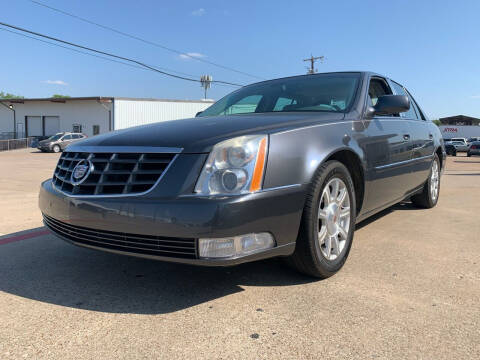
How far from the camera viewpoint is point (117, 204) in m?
2.23

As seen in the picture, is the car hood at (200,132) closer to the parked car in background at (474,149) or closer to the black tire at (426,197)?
the black tire at (426,197)

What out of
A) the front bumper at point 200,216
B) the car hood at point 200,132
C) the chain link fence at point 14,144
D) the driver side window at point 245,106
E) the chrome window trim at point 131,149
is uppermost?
the driver side window at point 245,106

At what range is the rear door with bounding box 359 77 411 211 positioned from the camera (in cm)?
325

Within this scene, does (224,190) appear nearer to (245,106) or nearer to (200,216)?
(200,216)

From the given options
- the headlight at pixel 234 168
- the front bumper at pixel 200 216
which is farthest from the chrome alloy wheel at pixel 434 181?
the headlight at pixel 234 168

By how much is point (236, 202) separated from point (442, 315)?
4.19 ft

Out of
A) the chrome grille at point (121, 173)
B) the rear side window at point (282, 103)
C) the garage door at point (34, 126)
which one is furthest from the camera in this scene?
the garage door at point (34, 126)

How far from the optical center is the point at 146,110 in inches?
1383

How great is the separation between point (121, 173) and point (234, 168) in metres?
0.65

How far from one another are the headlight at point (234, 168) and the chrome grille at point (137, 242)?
30cm

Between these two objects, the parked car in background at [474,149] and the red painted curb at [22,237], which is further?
the parked car in background at [474,149]

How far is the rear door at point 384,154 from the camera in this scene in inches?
128

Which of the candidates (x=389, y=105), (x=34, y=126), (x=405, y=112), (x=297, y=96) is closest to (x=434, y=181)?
(x=405, y=112)

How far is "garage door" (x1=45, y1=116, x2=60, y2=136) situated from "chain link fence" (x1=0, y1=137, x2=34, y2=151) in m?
4.06
